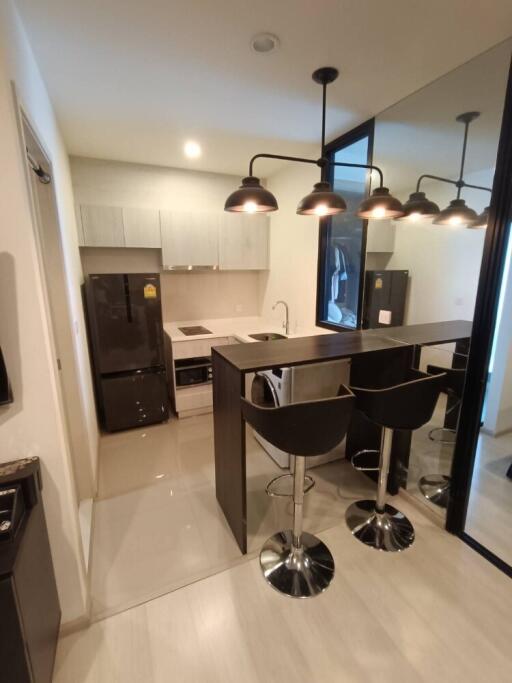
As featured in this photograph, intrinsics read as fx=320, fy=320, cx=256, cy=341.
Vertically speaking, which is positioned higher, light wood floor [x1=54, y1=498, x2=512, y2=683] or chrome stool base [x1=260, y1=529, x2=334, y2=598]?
chrome stool base [x1=260, y1=529, x2=334, y2=598]

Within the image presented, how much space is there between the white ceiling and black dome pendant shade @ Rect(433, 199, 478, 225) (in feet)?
2.56

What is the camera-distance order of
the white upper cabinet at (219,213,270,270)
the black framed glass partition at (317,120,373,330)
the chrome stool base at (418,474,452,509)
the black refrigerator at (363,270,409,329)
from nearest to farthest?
the chrome stool base at (418,474,452,509), the black refrigerator at (363,270,409,329), the black framed glass partition at (317,120,373,330), the white upper cabinet at (219,213,270,270)

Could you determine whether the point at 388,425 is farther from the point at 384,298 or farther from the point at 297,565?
the point at 384,298

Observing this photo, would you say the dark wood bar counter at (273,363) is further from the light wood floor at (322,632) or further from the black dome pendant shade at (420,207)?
the black dome pendant shade at (420,207)

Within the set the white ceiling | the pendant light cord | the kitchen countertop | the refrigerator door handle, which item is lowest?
the kitchen countertop

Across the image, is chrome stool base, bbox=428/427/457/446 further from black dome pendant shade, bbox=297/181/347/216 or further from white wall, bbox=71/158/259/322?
white wall, bbox=71/158/259/322

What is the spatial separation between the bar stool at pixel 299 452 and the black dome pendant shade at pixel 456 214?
1307 mm

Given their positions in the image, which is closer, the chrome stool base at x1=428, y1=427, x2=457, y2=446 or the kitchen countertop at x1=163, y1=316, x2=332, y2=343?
the chrome stool base at x1=428, y1=427, x2=457, y2=446

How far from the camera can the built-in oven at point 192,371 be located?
137 inches

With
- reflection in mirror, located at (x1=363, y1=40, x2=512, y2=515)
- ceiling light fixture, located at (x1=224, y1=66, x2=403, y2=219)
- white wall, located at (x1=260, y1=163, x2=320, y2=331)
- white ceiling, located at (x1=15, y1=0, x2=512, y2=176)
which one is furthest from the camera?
white wall, located at (x1=260, y1=163, x2=320, y2=331)

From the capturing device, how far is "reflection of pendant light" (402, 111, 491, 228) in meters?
1.88

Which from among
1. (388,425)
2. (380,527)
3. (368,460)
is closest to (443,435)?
(368,460)

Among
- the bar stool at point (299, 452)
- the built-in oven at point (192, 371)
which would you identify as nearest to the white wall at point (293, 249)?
the built-in oven at point (192, 371)

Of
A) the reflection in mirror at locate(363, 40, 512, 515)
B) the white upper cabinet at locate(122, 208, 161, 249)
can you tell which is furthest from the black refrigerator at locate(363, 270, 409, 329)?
the white upper cabinet at locate(122, 208, 161, 249)
